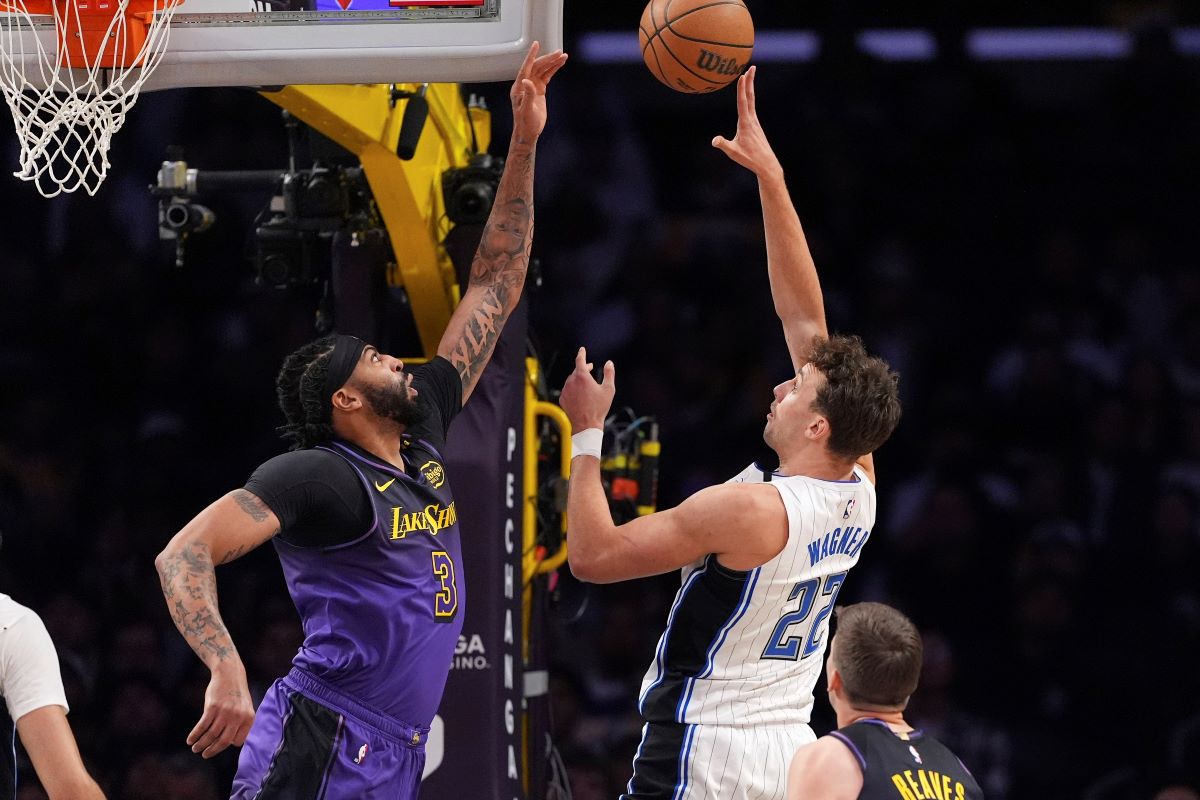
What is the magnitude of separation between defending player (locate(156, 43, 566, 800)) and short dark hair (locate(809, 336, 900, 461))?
117 cm

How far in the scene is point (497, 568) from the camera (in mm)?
5930

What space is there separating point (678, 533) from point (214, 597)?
1127 mm

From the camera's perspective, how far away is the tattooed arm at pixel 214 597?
10.7 ft

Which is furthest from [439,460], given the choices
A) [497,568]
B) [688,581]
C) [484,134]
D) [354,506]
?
[484,134]

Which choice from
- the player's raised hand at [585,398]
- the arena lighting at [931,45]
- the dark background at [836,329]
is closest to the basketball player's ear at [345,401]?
the player's raised hand at [585,398]

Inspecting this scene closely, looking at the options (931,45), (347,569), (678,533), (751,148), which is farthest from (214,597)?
(931,45)

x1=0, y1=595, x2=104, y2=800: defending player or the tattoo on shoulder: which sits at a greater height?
the tattoo on shoulder

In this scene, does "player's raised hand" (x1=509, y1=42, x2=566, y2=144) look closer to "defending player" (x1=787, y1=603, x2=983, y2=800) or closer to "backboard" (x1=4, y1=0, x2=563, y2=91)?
"backboard" (x1=4, y1=0, x2=563, y2=91)

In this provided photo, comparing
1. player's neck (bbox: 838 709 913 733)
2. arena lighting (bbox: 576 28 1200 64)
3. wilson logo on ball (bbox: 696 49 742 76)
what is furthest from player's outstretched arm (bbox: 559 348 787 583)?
arena lighting (bbox: 576 28 1200 64)

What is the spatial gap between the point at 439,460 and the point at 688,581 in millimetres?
957

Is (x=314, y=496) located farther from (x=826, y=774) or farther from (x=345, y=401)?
(x=826, y=774)

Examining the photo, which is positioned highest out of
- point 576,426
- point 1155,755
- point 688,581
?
point 576,426

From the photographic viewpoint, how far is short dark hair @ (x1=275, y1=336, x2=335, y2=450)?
4.16 metres

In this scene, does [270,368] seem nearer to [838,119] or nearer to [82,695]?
[82,695]
